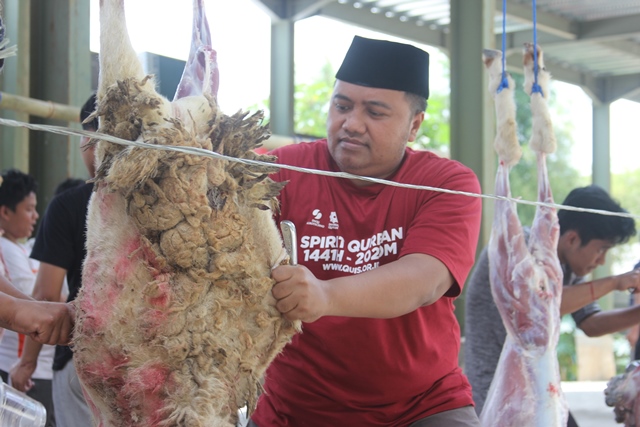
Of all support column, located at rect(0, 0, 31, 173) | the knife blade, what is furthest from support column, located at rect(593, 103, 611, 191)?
the knife blade

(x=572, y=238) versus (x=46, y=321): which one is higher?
(x=572, y=238)

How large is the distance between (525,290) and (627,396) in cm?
77

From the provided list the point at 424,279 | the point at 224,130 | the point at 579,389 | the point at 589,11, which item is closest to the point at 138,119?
the point at 224,130

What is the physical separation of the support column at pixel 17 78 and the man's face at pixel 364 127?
3.80m

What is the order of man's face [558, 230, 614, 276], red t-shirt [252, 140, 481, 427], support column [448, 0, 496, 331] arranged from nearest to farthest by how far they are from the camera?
red t-shirt [252, 140, 481, 427] → man's face [558, 230, 614, 276] → support column [448, 0, 496, 331]

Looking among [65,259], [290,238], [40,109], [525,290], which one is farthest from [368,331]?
[40,109]

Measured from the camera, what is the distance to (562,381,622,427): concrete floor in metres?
6.79

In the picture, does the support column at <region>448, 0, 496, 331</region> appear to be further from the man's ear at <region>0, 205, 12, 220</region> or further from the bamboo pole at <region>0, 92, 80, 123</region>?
the man's ear at <region>0, 205, 12, 220</region>

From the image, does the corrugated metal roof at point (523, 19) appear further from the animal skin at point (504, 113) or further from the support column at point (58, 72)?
the animal skin at point (504, 113)

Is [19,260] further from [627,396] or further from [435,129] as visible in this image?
[435,129]

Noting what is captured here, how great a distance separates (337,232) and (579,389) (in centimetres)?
690

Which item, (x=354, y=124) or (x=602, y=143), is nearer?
(x=354, y=124)

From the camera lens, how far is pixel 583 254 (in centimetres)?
390

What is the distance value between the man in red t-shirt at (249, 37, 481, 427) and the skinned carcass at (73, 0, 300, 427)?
630mm
